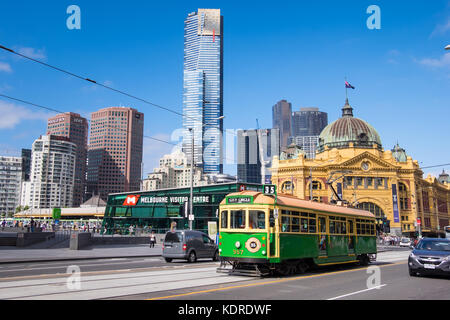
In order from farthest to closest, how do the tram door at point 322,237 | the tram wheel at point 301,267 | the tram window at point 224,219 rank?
the tram door at point 322,237, the tram wheel at point 301,267, the tram window at point 224,219

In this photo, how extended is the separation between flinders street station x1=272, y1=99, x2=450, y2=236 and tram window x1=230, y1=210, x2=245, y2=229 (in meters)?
59.1

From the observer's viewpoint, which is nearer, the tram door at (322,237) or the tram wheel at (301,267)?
the tram wheel at (301,267)

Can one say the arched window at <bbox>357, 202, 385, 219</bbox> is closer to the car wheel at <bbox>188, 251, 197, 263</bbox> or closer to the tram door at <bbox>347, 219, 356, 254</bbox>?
the tram door at <bbox>347, 219, 356, 254</bbox>

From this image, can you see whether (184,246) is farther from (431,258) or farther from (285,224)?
(431,258)

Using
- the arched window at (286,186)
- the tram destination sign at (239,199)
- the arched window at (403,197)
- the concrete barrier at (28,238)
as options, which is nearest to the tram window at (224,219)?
the tram destination sign at (239,199)

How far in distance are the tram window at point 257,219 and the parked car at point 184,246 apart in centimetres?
797

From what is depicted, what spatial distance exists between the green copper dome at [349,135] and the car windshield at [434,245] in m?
68.6

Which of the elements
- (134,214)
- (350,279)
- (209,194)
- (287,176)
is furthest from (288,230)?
(287,176)

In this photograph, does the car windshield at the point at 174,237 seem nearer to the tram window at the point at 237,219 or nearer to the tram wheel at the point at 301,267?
the tram window at the point at 237,219

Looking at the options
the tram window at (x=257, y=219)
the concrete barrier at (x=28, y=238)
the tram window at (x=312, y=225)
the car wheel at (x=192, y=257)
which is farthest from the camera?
the concrete barrier at (x=28, y=238)

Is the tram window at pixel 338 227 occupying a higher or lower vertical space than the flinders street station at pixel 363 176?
lower

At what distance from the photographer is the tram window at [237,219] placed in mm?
15633

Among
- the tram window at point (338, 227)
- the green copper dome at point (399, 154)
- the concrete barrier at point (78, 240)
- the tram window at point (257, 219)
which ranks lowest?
the concrete barrier at point (78, 240)
